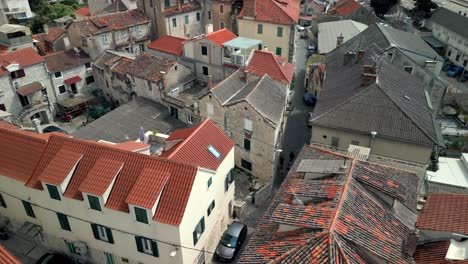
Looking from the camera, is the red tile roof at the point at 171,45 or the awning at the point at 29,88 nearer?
the awning at the point at 29,88

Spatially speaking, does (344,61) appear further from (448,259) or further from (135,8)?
(135,8)

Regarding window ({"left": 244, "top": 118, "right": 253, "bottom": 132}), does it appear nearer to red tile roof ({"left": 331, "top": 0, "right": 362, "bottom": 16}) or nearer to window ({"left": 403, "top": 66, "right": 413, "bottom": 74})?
window ({"left": 403, "top": 66, "right": 413, "bottom": 74})

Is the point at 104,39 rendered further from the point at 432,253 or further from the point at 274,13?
the point at 432,253

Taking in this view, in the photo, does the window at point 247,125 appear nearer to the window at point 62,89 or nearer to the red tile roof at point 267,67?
the red tile roof at point 267,67

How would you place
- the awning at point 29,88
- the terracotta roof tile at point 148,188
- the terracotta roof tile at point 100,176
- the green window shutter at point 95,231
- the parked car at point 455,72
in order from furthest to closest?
the parked car at point 455,72
the awning at point 29,88
the green window shutter at point 95,231
the terracotta roof tile at point 100,176
the terracotta roof tile at point 148,188

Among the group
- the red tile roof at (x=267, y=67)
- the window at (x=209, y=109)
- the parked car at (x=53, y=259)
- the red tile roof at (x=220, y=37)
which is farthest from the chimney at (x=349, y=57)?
the parked car at (x=53, y=259)

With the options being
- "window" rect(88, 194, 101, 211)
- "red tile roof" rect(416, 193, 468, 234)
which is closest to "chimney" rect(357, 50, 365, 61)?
"red tile roof" rect(416, 193, 468, 234)

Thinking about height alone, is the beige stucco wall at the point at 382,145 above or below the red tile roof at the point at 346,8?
below

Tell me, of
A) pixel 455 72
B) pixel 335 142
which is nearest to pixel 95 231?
pixel 335 142
